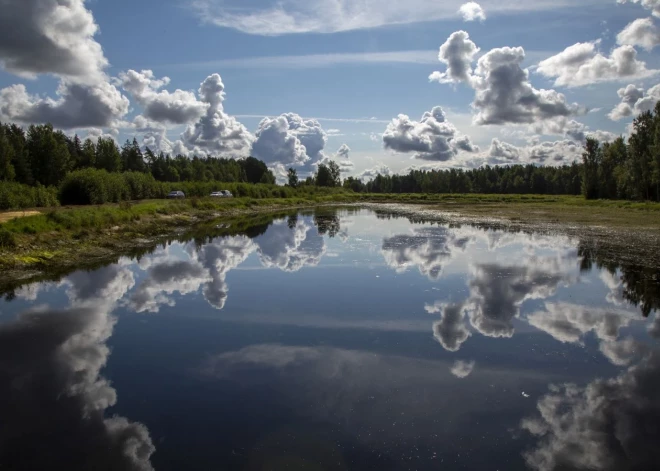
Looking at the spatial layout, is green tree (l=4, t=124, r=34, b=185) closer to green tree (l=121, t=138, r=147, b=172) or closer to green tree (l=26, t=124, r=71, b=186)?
green tree (l=26, t=124, r=71, b=186)

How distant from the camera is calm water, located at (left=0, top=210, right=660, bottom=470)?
246 inches

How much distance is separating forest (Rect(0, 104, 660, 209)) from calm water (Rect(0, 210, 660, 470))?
27.9 metres

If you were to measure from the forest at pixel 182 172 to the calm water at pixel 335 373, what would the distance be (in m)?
27.9

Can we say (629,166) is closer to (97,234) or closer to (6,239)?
(97,234)

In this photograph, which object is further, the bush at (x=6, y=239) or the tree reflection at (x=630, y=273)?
the bush at (x=6, y=239)

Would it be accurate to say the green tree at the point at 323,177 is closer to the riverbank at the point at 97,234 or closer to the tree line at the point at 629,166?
the tree line at the point at 629,166

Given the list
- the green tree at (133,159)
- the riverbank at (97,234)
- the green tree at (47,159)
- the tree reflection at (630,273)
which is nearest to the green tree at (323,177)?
the green tree at (133,159)

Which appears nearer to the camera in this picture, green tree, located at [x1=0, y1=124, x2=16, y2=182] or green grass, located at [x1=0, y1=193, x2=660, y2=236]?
green grass, located at [x1=0, y1=193, x2=660, y2=236]

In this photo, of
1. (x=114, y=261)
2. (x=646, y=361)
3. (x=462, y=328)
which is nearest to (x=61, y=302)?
(x=114, y=261)

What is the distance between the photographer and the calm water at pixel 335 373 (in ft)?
20.5

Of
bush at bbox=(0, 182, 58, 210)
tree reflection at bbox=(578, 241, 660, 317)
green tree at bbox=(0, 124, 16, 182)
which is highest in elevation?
green tree at bbox=(0, 124, 16, 182)

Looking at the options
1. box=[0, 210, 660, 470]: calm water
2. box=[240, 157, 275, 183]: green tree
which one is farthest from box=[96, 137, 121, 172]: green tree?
Result: box=[0, 210, 660, 470]: calm water

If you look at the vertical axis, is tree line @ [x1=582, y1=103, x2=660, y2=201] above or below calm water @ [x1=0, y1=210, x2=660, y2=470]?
above

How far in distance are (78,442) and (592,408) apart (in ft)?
25.0
